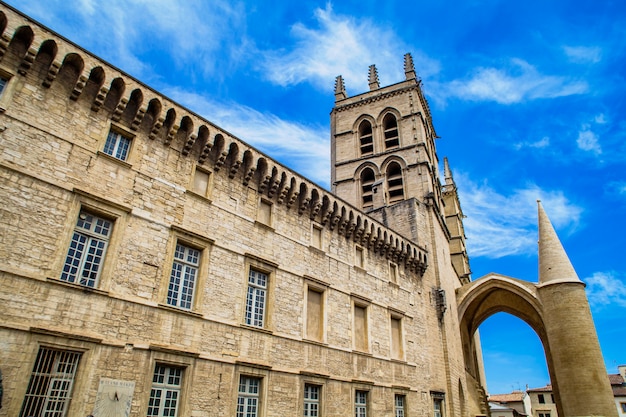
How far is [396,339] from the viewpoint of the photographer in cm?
1691

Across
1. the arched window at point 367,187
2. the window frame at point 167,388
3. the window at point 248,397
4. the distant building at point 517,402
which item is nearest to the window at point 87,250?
the window frame at point 167,388

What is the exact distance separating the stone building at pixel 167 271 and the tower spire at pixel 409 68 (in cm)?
1561

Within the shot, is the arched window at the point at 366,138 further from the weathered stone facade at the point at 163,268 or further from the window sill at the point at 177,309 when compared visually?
the window sill at the point at 177,309

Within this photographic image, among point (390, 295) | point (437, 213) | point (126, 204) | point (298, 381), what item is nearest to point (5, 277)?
point (126, 204)

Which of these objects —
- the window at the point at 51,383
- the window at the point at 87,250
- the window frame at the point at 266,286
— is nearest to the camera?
the window at the point at 51,383

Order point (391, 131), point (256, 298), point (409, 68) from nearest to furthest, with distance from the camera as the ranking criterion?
point (256, 298), point (391, 131), point (409, 68)

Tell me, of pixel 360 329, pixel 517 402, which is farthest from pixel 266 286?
pixel 517 402

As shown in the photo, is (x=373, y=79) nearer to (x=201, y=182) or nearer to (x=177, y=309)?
(x=201, y=182)

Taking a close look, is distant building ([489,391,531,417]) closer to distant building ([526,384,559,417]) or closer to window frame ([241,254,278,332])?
distant building ([526,384,559,417])

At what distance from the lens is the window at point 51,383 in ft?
25.3

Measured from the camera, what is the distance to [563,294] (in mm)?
19812

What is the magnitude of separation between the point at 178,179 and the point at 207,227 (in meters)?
1.44

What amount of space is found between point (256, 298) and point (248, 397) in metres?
2.52

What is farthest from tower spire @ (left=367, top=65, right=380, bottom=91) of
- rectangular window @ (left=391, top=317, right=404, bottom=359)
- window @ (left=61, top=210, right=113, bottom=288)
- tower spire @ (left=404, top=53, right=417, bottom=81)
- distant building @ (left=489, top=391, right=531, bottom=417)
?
distant building @ (left=489, top=391, right=531, bottom=417)
